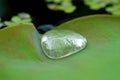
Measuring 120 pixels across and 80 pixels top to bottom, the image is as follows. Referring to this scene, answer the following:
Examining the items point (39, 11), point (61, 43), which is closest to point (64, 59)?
point (61, 43)

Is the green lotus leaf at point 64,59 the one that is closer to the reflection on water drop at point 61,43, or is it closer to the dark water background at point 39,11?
the reflection on water drop at point 61,43

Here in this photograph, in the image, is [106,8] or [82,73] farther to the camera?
[106,8]

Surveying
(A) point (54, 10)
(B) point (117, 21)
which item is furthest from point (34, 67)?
(A) point (54, 10)

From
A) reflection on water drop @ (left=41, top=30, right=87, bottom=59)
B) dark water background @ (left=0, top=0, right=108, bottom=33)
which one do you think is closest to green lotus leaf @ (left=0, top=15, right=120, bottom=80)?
reflection on water drop @ (left=41, top=30, right=87, bottom=59)

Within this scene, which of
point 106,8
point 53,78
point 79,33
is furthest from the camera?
point 106,8

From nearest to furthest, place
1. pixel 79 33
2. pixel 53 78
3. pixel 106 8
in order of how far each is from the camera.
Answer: pixel 53 78 → pixel 79 33 → pixel 106 8

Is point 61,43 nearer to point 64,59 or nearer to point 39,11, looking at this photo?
point 64,59

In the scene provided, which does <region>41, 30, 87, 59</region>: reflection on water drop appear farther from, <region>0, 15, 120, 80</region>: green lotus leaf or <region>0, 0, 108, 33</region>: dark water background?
<region>0, 0, 108, 33</region>: dark water background

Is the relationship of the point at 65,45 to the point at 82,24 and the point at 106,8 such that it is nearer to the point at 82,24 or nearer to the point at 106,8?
the point at 82,24
